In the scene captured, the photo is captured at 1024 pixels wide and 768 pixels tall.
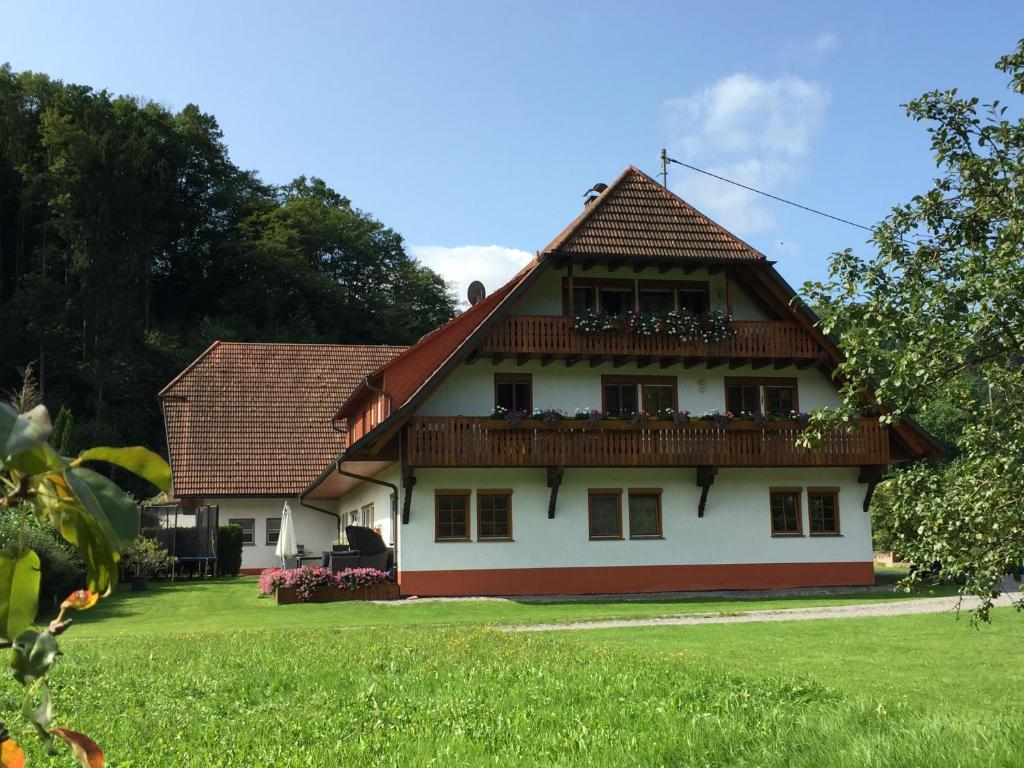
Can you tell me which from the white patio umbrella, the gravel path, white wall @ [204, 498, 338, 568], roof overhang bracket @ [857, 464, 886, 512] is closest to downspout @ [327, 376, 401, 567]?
the white patio umbrella

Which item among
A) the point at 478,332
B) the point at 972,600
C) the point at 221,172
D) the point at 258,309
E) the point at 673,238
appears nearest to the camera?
the point at 972,600

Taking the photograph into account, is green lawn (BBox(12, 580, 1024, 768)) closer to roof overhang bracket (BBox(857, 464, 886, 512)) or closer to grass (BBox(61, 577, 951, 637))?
grass (BBox(61, 577, 951, 637))

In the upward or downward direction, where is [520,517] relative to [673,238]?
downward

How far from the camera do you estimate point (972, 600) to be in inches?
797

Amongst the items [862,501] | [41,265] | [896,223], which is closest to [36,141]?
[41,265]

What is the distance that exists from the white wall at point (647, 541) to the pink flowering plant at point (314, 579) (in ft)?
2.67

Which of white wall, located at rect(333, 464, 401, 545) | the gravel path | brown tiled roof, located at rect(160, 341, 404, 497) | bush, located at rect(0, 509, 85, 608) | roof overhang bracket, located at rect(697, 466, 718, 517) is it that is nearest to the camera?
the gravel path

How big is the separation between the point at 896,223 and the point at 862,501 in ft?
66.2

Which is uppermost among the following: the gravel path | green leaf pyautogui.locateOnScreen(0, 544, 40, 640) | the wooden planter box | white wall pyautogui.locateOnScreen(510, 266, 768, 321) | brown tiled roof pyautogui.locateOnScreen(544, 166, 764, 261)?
brown tiled roof pyautogui.locateOnScreen(544, 166, 764, 261)

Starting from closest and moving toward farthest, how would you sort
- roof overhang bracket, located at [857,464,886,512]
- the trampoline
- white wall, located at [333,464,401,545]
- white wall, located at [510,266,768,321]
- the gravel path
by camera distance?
the gravel path → white wall, located at [510,266,768,321] → white wall, located at [333,464,401,545] → roof overhang bracket, located at [857,464,886,512] → the trampoline

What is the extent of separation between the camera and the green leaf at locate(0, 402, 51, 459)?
3.82 feet

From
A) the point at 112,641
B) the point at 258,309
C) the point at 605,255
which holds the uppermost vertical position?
the point at 258,309

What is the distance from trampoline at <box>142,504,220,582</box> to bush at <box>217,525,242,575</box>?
0.33 meters

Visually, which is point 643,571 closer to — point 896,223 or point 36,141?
point 896,223
